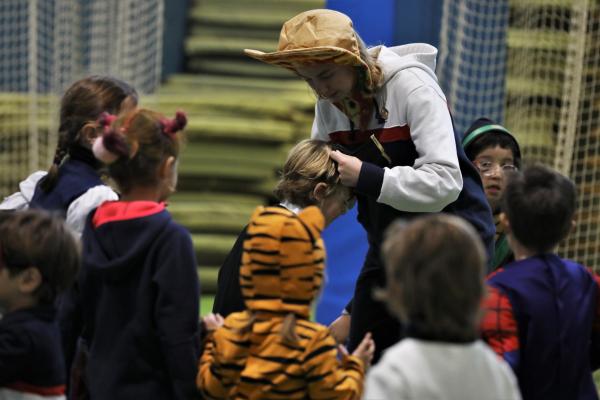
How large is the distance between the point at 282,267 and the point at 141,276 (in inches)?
13.7

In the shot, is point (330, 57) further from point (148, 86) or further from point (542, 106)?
point (148, 86)

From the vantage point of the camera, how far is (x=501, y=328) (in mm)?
2662

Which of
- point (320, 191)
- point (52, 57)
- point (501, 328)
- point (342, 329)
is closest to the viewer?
point (501, 328)

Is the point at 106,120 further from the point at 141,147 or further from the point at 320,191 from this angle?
the point at 320,191

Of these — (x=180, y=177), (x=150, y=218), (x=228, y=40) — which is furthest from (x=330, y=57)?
(x=228, y=40)

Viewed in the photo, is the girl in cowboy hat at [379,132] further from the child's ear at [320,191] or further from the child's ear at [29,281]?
the child's ear at [29,281]

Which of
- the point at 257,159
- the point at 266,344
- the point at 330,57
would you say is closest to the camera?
the point at 266,344

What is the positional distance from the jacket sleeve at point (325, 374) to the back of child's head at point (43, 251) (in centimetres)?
54

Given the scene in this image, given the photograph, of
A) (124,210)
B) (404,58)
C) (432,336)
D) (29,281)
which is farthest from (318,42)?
(432,336)

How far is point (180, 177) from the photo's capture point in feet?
24.1

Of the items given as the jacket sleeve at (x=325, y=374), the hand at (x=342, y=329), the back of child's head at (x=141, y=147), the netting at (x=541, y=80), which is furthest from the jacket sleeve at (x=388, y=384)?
the netting at (x=541, y=80)

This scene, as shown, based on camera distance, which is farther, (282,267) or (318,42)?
(318,42)

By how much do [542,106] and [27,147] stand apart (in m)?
3.01

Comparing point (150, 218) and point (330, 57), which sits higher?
point (330, 57)
